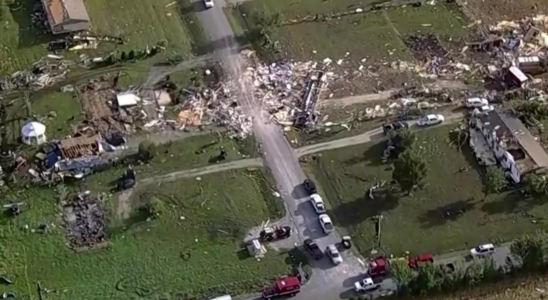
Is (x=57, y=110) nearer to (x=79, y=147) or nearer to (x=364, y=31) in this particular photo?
(x=79, y=147)

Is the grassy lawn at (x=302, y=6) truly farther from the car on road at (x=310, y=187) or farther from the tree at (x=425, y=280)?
the tree at (x=425, y=280)

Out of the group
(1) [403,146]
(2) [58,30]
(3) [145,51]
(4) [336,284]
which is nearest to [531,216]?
(1) [403,146]

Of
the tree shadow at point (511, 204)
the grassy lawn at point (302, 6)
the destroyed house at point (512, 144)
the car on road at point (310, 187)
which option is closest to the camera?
the tree shadow at point (511, 204)

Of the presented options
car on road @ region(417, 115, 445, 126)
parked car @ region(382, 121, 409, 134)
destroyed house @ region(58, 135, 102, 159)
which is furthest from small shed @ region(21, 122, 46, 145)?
car on road @ region(417, 115, 445, 126)

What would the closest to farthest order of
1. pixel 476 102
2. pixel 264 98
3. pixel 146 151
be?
pixel 146 151, pixel 476 102, pixel 264 98

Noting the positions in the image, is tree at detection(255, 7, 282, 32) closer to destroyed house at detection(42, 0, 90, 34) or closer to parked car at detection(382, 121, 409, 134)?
destroyed house at detection(42, 0, 90, 34)

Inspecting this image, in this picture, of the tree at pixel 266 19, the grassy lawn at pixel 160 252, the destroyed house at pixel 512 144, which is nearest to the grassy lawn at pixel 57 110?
the grassy lawn at pixel 160 252

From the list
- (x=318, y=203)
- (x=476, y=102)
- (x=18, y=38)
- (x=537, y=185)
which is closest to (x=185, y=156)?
(x=318, y=203)

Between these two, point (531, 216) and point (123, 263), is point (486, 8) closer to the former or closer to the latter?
point (531, 216)
